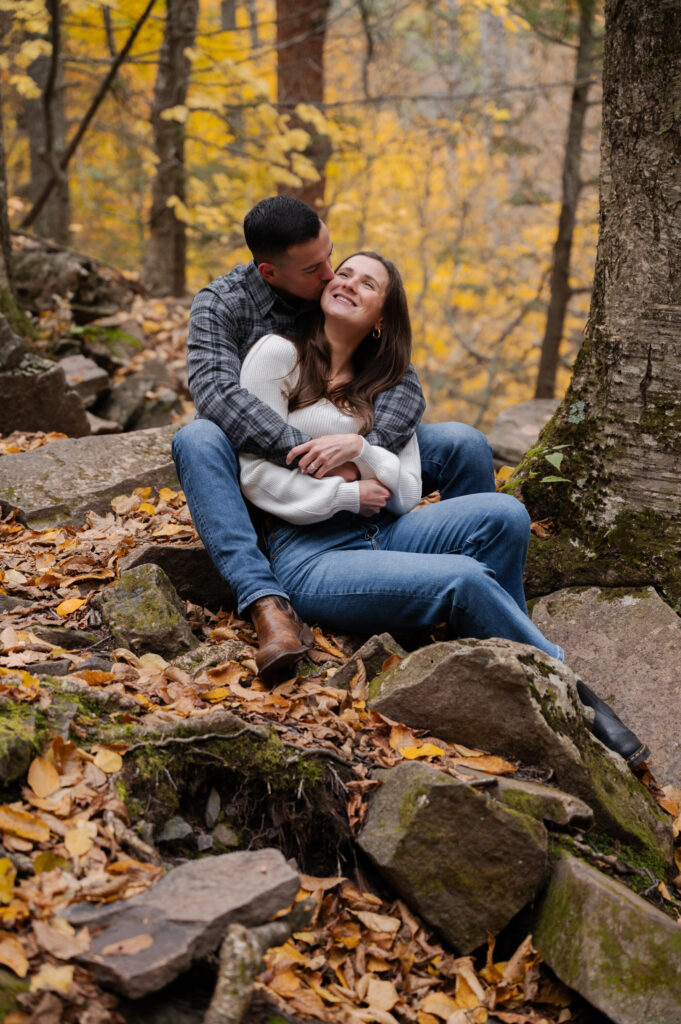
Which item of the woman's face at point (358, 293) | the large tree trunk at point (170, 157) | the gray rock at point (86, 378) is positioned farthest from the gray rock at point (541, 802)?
the large tree trunk at point (170, 157)

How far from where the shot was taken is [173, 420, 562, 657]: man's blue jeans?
2.92 m

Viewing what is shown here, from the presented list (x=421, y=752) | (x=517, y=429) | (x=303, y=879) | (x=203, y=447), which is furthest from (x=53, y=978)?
(x=517, y=429)

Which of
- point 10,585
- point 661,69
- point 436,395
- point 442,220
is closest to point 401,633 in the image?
point 10,585

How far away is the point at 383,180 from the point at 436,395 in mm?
4150

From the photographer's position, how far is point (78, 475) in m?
4.35

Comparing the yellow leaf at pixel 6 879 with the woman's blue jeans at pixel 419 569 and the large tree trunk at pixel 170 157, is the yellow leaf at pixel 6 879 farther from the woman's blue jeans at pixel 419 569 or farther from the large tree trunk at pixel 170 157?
the large tree trunk at pixel 170 157

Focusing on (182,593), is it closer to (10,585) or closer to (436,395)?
(10,585)

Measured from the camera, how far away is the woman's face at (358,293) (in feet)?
10.8

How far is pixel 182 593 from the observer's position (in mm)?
3482

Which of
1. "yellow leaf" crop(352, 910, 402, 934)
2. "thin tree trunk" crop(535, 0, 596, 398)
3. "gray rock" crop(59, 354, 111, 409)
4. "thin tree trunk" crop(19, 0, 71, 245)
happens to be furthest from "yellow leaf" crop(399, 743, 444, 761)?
"thin tree trunk" crop(19, 0, 71, 245)

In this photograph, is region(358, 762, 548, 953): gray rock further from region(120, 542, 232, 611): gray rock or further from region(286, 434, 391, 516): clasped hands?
region(120, 542, 232, 611): gray rock

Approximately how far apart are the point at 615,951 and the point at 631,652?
144 cm

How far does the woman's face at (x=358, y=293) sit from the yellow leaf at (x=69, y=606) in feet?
4.96

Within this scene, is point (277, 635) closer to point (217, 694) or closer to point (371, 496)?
point (217, 694)
